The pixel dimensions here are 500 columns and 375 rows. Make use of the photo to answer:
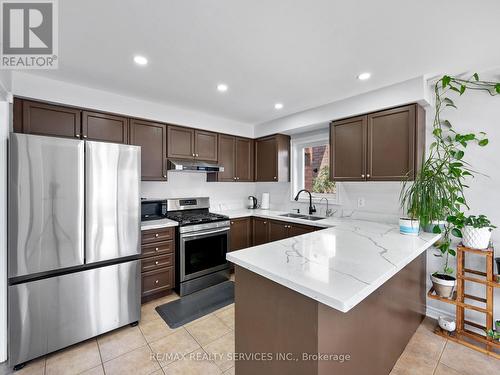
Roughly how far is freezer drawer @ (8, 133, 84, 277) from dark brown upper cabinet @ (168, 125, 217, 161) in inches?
51.2

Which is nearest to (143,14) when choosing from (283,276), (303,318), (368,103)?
(283,276)

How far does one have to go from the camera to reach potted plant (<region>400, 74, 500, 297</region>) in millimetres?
1979

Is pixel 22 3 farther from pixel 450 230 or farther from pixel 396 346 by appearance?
pixel 450 230

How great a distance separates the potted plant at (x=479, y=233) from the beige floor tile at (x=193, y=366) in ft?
7.75

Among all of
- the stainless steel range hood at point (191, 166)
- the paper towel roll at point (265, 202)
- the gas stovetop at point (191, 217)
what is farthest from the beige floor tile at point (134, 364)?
the paper towel roll at point (265, 202)

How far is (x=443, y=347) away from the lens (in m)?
1.96

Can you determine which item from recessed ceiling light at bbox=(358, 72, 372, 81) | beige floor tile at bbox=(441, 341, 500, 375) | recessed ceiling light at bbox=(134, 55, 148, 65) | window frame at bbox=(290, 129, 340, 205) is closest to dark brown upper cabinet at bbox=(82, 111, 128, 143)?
recessed ceiling light at bbox=(134, 55, 148, 65)

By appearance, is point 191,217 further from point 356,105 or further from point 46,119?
point 356,105

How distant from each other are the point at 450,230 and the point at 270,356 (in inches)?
86.7

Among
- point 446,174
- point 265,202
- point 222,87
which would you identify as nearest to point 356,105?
point 446,174

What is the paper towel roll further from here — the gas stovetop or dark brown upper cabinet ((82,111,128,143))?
dark brown upper cabinet ((82,111,128,143))

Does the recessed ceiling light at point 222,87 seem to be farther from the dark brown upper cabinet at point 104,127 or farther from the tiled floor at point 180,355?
the tiled floor at point 180,355

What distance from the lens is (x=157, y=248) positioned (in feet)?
A: 8.77

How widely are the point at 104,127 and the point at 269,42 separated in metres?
2.08
